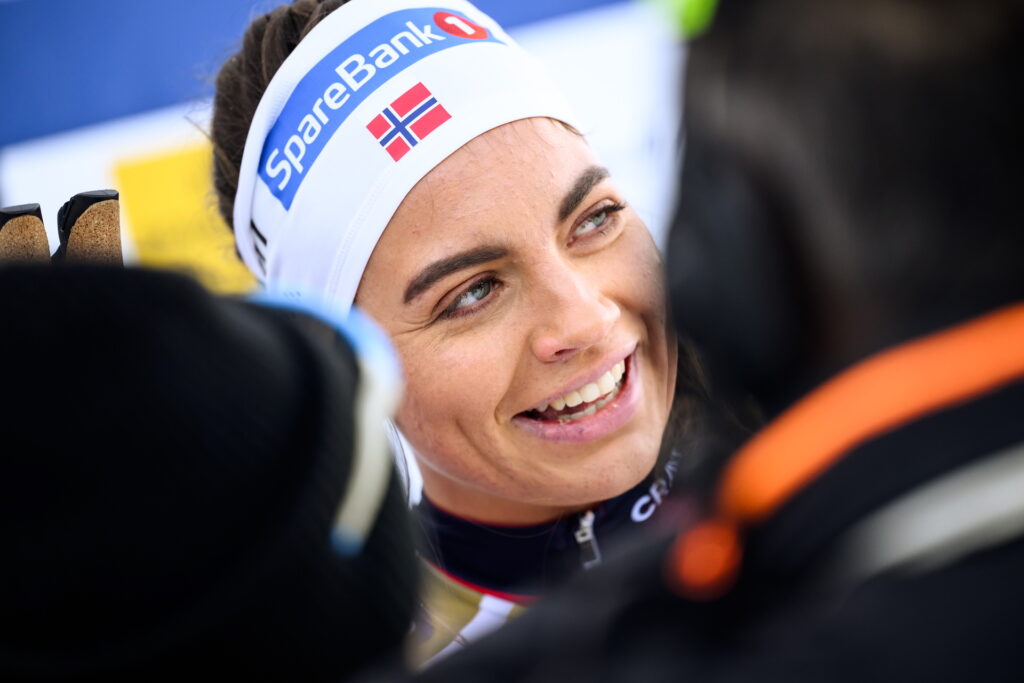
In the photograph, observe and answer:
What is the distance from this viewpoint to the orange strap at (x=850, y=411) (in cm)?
47

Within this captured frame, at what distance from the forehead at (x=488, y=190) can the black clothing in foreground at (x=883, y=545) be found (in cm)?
95

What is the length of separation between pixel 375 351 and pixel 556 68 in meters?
2.89

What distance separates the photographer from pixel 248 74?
1.74 metres

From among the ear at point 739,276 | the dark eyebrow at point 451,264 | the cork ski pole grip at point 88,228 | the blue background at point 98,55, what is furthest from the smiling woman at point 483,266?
the blue background at point 98,55

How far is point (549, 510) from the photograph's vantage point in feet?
5.38

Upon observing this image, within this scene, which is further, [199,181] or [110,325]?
[199,181]

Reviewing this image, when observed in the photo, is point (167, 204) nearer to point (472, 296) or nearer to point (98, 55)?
point (98, 55)

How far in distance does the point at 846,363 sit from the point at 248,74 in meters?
1.45

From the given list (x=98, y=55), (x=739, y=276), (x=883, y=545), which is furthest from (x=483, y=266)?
(x=98, y=55)

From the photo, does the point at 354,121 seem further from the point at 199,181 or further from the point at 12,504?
the point at 199,181

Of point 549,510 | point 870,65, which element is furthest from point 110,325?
point 549,510

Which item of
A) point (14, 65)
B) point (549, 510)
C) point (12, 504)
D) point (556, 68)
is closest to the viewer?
point (12, 504)

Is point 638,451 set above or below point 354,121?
below

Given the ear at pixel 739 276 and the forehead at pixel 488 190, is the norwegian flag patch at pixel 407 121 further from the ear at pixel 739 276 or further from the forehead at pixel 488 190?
the ear at pixel 739 276
